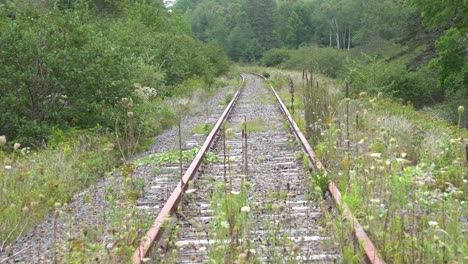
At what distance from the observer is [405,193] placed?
198 inches

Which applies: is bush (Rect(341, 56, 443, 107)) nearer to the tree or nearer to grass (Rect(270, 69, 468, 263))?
grass (Rect(270, 69, 468, 263))

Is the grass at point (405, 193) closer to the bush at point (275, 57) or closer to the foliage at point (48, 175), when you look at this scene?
the foliage at point (48, 175)

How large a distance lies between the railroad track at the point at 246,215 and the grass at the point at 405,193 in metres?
0.19

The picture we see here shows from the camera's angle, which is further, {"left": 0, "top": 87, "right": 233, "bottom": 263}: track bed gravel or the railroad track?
{"left": 0, "top": 87, "right": 233, "bottom": 263}: track bed gravel

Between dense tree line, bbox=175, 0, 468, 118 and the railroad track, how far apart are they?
19.7ft

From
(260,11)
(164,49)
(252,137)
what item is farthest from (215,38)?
(252,137)

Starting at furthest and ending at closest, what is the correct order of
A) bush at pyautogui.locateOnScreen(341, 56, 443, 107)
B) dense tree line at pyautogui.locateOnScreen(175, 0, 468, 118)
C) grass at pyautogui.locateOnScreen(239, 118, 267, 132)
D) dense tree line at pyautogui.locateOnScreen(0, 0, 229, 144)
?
1. bush at pyautogui.locateOnScreen(341, 56, 443, 107)
2. dense tree line at pyautogui.locateOnScreen(175, 0, 468, 118)
3. grass at pyautogui.locateOnScreen(239, 118, 267, 132)
4. dense tree line at pyautogui.locateOnScreen(0, 0, 229, 144)

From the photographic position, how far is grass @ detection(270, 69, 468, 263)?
3549 millimetres

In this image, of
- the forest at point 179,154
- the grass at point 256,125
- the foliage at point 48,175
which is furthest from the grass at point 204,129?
the foliage at point 48,175

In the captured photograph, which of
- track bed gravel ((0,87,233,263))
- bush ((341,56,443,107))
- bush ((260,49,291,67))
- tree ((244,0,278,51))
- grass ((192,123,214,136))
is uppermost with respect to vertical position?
tree ((244,0,278,51))

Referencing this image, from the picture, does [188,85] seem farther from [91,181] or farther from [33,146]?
[91,181]

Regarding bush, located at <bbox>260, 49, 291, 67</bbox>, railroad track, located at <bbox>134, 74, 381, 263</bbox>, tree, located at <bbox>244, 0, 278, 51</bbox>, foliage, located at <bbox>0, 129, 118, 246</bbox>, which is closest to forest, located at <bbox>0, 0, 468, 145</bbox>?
foliage, located at <bbox>0, 129, 118, 246</bbox>

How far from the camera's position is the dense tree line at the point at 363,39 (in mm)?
20141

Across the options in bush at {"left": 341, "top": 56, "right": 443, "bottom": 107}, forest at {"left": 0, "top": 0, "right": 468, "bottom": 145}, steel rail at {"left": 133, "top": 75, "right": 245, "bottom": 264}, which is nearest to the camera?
steel rail at {"left": 133, "top": 75, "right": 245, "bottom": 264}
